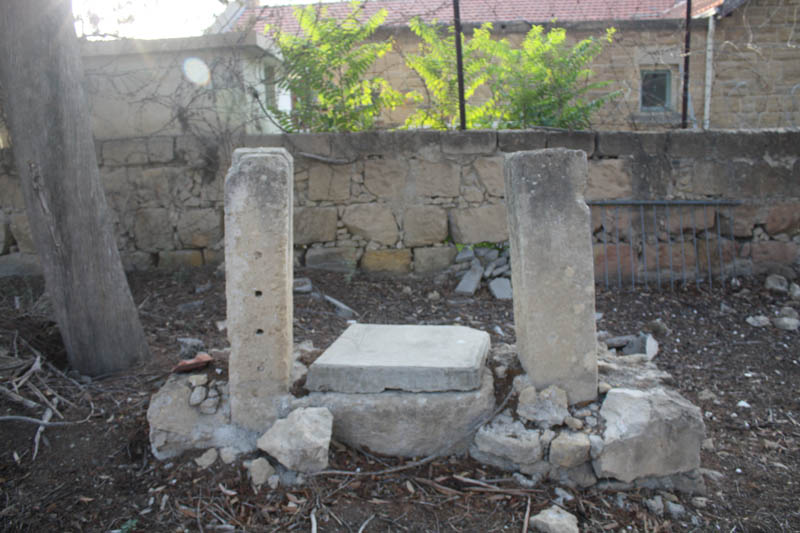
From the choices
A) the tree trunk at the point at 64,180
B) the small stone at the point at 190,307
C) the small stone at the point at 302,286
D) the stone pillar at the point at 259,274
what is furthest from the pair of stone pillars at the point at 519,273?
the small stone at the point at 302,286

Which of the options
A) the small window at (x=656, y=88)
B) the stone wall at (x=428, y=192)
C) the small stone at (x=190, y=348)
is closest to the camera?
the small stone at (x=190, y=348)

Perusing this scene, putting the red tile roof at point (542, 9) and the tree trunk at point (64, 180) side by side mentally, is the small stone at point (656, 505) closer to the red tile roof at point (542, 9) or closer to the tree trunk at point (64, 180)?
the tree trunk at point (64, 180)

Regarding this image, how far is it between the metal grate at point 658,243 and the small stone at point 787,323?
2.59ft

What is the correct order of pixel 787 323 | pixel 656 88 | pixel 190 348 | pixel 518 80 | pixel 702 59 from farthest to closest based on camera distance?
pixel 656 88 → pixel 702 59 → pixel 518 80 → pixel 787 323 → pixel 190 348

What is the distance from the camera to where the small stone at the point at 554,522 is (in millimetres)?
2330

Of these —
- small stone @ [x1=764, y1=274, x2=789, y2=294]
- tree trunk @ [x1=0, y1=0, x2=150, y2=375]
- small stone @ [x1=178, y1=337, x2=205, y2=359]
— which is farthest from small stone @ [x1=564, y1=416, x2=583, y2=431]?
small stone @ [x1=764, y1=274, x2=789, y2=294]

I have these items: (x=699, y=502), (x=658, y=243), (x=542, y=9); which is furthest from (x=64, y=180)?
(x=542, y=9)

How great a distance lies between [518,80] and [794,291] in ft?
10.3

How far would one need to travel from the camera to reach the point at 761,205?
5.45m

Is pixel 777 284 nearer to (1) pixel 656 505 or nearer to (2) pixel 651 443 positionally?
(2) pixel 651 443

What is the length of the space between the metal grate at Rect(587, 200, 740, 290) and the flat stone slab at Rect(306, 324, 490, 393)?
2.91 m

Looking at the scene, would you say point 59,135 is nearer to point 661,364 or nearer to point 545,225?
point 545,225

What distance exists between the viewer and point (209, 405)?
2867 mm

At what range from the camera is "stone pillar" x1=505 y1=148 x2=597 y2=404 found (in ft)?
8.75
